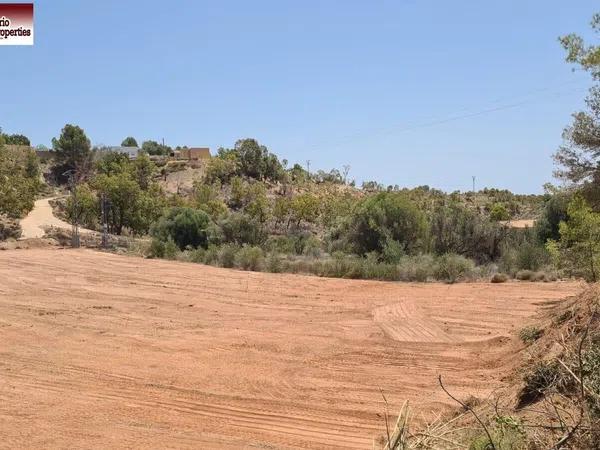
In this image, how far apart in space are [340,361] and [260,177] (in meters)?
68.8

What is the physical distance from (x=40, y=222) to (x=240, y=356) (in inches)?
1934

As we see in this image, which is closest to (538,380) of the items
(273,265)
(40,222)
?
(273,265)

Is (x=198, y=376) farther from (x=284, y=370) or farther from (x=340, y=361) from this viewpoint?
(x=340, y=361)

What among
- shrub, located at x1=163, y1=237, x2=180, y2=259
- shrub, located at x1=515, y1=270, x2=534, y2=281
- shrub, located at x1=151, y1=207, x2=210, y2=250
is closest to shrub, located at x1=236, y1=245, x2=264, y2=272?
shrub, located at x1=163, y1=237, x2=180, y2=259

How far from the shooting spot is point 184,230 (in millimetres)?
35688

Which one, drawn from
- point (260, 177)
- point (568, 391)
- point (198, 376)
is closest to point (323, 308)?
point (198, 376)

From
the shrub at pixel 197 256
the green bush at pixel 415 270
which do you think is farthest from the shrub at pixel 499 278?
the shrub at pixel 197 256

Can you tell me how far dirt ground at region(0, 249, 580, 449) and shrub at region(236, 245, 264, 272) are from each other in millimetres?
Answer: 4928

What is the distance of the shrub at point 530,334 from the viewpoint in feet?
36.2

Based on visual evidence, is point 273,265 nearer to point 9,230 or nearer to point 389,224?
point 389,224

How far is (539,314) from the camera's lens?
576 inches

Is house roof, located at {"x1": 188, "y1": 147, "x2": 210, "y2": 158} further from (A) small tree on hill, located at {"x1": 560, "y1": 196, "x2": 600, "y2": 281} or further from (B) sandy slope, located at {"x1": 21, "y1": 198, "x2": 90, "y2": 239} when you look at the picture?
(A) small tree on hill, located at {"x1": 560, "y1": 196, "x2": 600, "y2": 281}

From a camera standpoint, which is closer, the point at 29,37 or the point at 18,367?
the point at 18,367

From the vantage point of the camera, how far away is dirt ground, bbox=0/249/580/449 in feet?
26.3
